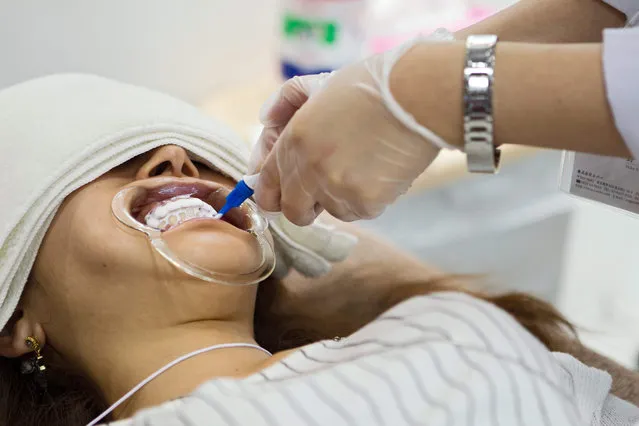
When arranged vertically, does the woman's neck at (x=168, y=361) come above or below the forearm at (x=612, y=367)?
above

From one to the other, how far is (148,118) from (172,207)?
0.16 m

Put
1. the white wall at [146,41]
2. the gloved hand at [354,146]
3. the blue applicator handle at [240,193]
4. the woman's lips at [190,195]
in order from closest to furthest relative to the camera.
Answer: the gloved hand at [354,146] < the blue applicator handle at [240,193] < the woman's lips at [190,195] < the white wall at [146,41]

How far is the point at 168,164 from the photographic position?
1268 millimetres

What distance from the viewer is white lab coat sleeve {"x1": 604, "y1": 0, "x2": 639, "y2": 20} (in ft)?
3.83

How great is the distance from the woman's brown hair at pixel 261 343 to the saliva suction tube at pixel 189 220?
25cm

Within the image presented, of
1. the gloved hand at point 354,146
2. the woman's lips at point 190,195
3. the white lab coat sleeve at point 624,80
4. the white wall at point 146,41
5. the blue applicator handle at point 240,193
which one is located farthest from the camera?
the white wall at point 146,41

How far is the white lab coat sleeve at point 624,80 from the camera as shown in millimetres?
808

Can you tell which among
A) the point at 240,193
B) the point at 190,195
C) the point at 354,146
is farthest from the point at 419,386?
the point at 190,195

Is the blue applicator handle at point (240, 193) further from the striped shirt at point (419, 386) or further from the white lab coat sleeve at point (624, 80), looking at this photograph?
the white lab coat sleeve at point (624, 80)

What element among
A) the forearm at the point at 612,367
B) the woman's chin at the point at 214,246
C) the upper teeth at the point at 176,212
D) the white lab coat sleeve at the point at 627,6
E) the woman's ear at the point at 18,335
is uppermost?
the white lab coat sleeve at the point at 627,6

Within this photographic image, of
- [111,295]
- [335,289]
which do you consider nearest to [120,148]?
[111,295]

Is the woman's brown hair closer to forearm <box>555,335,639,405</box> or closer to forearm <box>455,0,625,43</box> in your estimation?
forearm <box>555,335,639,405</box>

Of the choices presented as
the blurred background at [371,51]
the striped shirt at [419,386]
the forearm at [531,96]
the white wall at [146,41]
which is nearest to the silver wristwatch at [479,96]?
the forearm at [531,96]

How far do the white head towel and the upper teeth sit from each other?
0.33 feet
